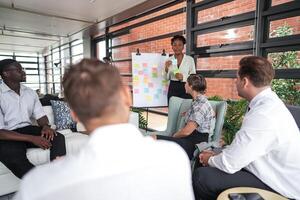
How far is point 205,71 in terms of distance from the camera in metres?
3.40

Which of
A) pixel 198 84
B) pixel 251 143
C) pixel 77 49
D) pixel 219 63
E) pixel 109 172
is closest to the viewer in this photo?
pixel 109 172

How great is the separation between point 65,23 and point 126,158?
19.4 feet

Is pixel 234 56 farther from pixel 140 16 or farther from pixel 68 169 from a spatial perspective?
pixel 68 169

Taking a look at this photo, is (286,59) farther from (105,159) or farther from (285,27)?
(105,159)

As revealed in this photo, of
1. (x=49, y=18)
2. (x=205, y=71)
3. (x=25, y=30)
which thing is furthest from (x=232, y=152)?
(x=25, y=30)

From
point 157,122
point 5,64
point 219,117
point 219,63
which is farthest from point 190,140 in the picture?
point 157,122

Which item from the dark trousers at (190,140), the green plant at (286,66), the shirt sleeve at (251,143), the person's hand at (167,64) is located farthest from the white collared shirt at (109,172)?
the person's hand at (167,64)

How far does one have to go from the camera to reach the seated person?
210cm

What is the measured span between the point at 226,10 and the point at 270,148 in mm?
2368

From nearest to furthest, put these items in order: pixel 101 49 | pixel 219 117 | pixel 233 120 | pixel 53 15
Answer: pixel 219 117 → pixel 233 120 → pixel 53 15 → pixel 101 49

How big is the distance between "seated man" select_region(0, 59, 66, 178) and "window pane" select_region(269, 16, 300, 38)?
8.59 feet

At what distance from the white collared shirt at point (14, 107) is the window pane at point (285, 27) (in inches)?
110

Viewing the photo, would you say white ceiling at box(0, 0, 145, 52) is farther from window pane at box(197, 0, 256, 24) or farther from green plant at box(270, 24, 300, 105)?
green plant at box(270, 24, 300, 105)

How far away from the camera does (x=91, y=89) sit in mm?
589
